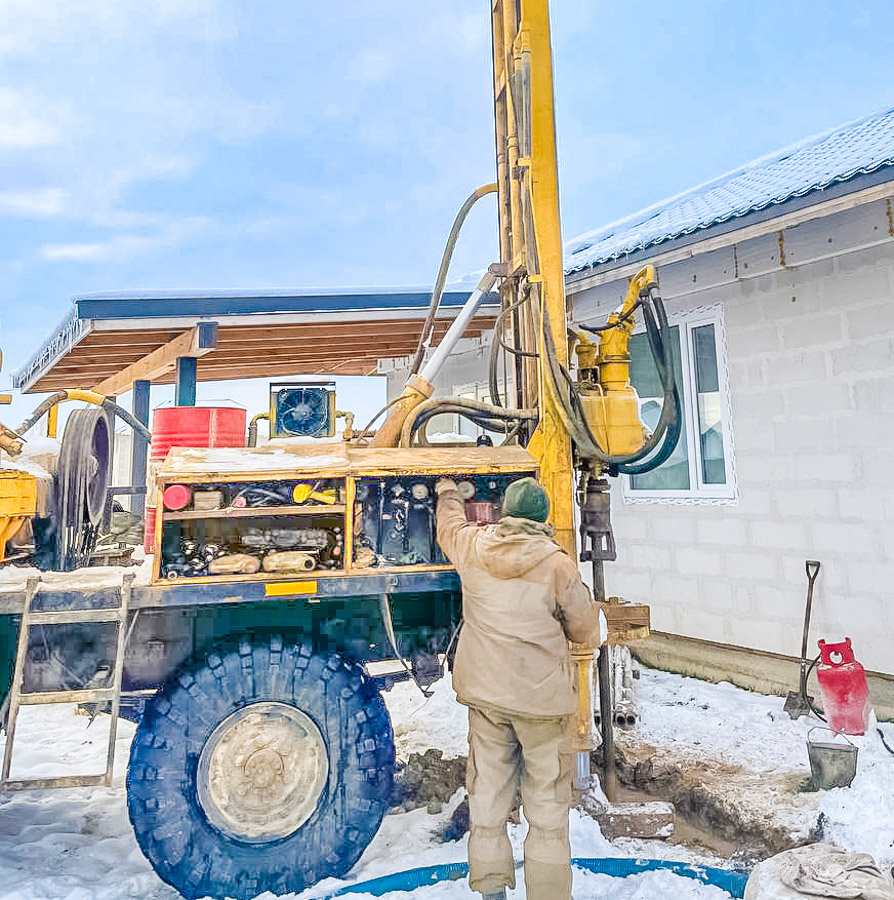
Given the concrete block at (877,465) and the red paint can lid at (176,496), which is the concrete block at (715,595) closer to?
the concrete block at (877,465)

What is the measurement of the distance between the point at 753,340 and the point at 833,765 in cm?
322

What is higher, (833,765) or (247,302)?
(247,302)

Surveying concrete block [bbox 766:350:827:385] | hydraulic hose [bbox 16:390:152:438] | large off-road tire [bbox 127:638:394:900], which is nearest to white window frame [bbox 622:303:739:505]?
concrete block [bbox 766:350:827:385]

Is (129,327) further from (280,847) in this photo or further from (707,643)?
(707,643)

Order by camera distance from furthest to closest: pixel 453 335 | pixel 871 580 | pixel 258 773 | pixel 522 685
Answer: pixel 871 580 → pixel 453 335 → pixel 258 773 → pixel 522 685

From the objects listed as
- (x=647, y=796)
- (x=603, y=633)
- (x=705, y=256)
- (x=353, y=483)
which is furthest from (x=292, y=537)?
(x=705, y=256)

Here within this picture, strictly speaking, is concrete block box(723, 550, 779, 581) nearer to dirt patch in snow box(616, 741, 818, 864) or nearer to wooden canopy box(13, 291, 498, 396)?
dirt patch in snow box(616, 741, 818, 864)

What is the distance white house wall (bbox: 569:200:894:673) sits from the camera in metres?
4.75

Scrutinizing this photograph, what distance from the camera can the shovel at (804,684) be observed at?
4816 millimetres

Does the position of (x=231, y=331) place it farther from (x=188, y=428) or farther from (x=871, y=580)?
(x=871, y=580)

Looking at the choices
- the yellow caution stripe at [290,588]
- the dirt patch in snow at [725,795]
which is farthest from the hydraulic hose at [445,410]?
the dirt patch in snow at [725,795]

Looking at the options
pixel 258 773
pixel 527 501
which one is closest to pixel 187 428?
pixel 258 773

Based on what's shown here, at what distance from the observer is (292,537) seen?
10.6ft

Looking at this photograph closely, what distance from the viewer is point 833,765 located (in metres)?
3.70
